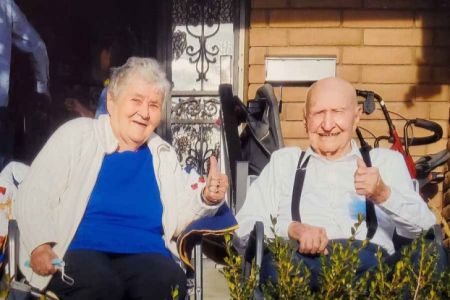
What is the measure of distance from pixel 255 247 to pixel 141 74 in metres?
1.03

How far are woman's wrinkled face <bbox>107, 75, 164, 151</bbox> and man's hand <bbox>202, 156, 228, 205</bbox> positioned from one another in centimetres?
42

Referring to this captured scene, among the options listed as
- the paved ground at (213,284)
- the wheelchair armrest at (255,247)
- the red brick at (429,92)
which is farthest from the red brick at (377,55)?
the wheelchair armrest at (255,247)

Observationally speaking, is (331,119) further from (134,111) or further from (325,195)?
(134,111)

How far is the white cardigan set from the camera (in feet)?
11.9

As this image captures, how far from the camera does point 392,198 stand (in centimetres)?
350

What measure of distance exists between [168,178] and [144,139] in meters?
0.22

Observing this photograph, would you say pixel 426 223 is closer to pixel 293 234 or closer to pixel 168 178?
pixel 293 234

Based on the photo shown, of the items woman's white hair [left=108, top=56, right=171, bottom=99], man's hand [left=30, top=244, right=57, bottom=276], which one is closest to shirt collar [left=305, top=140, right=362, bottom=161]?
woman's white hair [left=108, top=56, right=171, bottom=99]

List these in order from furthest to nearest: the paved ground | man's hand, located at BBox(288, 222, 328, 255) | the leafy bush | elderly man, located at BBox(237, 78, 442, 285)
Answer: the paved ground < elderly man, located at BBox(237, 78, 442, 285) < man's hand, located at BBox(288, 222, 328, 255) < the leafy bush

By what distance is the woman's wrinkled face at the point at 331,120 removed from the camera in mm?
3840

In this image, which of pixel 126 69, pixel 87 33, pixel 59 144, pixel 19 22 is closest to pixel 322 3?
pixel 87 33

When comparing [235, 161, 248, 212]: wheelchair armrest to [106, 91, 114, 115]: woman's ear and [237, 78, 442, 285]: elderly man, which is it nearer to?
[237, 78, 442, 285]: elderly man

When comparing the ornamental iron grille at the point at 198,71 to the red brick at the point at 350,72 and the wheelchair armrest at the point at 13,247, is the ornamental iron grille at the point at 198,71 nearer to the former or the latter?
the red brick at the point at 350,72

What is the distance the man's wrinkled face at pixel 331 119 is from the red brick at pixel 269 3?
240 centimetres
